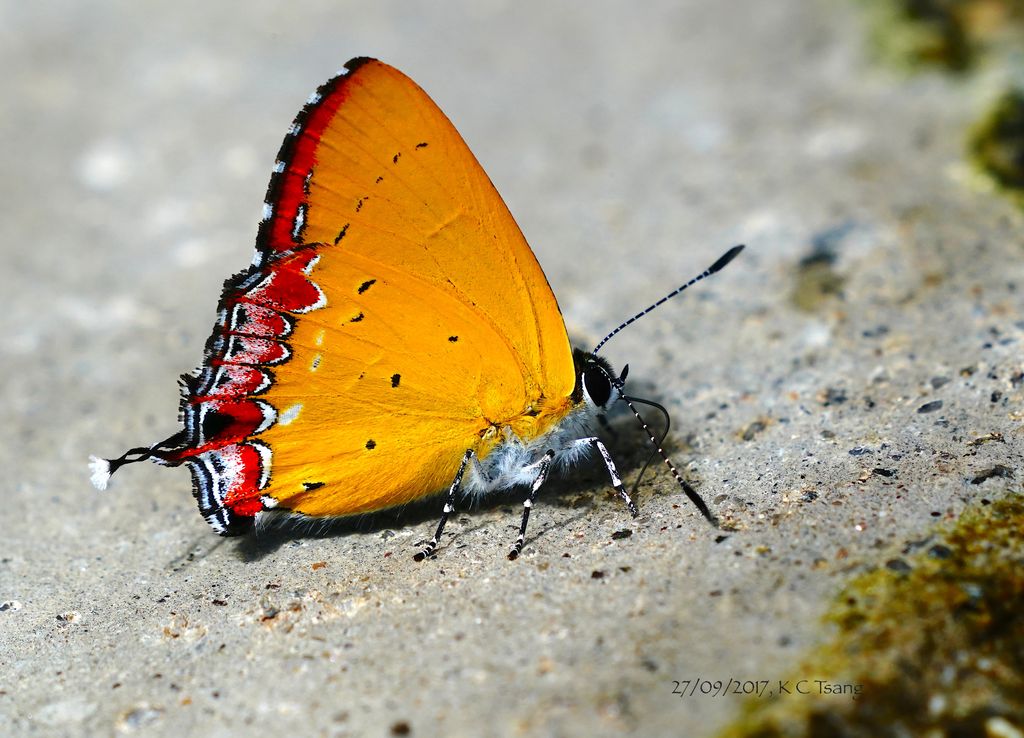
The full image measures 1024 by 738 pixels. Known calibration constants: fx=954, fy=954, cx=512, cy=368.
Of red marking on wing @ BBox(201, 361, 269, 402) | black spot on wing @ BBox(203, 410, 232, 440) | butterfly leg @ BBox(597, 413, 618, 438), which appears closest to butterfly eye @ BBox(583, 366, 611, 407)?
butterfly leg @ BBox(597, 413, 618, 438)

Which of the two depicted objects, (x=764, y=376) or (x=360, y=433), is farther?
(x=764, y=376)

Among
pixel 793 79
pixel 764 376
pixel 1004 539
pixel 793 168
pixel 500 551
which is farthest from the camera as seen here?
pixel 793 79

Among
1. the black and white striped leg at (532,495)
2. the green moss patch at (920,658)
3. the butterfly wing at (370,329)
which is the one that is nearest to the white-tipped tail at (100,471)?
the butterfly wing at (370,329)

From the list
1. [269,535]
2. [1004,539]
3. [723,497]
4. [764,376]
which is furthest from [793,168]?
[269,535]

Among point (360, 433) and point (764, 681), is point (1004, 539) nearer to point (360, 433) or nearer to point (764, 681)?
point (764, 681)

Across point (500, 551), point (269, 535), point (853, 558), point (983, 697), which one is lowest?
point (983, 697)

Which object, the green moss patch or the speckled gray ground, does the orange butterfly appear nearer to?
the speckled gray ground
